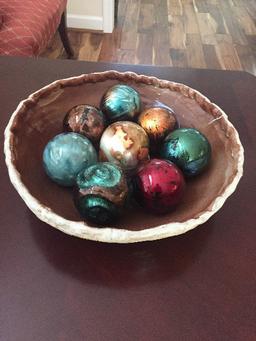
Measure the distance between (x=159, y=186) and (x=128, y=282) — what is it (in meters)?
0.12

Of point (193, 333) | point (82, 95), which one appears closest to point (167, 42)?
point (82, 95)

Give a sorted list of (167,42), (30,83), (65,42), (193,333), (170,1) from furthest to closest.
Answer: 1. (170,1)
2. (167,42)
3. (65,42)
4. (30,83)
5. (193,333)

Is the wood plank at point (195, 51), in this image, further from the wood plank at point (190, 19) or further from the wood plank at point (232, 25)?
the wood plank at point (232, 25)

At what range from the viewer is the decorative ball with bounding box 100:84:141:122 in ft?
1.89

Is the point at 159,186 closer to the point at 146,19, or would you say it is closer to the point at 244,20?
the point at 146,19

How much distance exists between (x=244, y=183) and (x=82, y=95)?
302 mm

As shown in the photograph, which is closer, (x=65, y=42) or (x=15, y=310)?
(x=15, y=310)

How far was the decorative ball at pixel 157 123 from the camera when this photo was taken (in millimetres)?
563

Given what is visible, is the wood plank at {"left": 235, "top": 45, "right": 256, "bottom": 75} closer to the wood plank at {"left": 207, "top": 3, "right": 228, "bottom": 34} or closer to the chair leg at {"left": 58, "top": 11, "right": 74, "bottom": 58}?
the wood plank at {"left": 207, "top": 3, "right": 228, "bottom": 34}

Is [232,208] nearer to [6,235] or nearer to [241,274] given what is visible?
[241,274]

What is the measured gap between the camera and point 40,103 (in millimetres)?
602

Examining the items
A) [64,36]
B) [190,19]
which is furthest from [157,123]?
[190,19]

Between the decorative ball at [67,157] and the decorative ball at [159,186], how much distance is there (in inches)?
3.0

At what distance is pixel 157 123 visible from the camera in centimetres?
56
